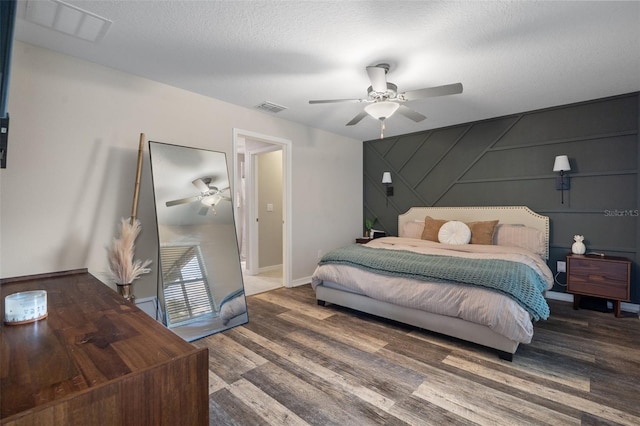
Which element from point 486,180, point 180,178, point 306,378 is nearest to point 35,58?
point 180,178

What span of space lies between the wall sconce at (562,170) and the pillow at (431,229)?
1.39 metres

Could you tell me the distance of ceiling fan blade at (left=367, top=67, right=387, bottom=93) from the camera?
7.73 feet

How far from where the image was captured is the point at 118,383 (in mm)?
707

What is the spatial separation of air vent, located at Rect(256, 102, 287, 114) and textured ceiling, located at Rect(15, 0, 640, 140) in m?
0.18

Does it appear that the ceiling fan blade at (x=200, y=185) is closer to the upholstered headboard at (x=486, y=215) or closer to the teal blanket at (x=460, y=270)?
the teal blanket at (x=460, y=270)

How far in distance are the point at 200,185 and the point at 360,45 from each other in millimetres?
1965

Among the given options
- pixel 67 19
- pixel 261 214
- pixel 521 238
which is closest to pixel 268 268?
pixel 261 214

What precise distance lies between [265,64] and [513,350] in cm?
303

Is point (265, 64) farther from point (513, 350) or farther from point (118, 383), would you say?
point (513, 350)

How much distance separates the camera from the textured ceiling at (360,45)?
1920mm

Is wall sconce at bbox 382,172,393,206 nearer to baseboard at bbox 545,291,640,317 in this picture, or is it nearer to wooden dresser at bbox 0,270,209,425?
baseboard at bbox 545,291,640,317

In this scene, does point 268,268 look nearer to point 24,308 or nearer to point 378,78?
point 378,78

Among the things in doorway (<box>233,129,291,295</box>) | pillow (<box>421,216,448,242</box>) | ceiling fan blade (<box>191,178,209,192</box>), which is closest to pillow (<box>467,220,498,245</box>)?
pillow (<box>421,216,448,242</box>)

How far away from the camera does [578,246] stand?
3.45m
